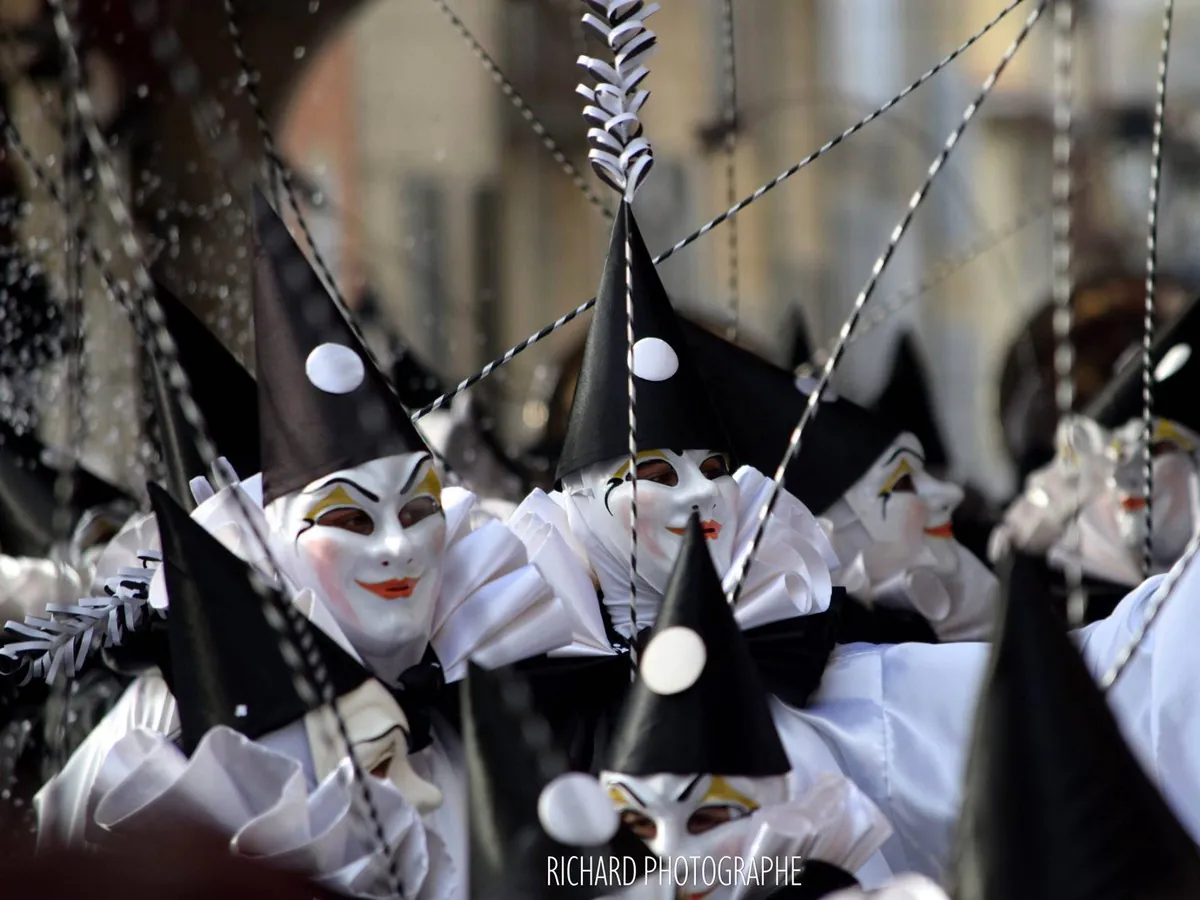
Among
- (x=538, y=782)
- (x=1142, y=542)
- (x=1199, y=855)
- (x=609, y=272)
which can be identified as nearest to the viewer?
(x=1199, y=855)

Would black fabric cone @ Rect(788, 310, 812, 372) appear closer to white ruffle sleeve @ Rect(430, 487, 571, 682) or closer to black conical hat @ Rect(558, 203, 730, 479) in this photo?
black conical hat @ Rect(558, 203, 730, 479)

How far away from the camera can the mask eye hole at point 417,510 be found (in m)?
1.72

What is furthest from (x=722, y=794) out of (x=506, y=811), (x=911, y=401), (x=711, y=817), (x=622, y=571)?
(x=911, y=401)

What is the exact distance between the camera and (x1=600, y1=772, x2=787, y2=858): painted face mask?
1.52 metres

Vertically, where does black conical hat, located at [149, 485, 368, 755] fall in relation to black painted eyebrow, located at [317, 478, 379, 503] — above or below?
below

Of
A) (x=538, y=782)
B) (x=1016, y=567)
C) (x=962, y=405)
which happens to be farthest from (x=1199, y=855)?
(x=962, y=405)

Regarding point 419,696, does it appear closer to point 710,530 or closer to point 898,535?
point 710,530

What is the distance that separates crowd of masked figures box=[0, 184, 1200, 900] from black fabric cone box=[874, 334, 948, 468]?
36.3 inches

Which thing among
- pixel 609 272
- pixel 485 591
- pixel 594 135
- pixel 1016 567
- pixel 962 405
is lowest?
pixel 962 405

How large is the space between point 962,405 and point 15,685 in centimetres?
645

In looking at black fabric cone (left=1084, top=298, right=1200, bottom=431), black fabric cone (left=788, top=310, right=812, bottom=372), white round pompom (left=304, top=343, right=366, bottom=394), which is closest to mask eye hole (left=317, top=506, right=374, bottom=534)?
white round pompom (left=304, top=343, right=366, bottom=394)

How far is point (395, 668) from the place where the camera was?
1.76m

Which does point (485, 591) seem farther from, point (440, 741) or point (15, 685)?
point (15, 685)

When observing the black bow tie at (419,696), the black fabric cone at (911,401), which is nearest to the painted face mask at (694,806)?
the black bow tie at (419,696)
